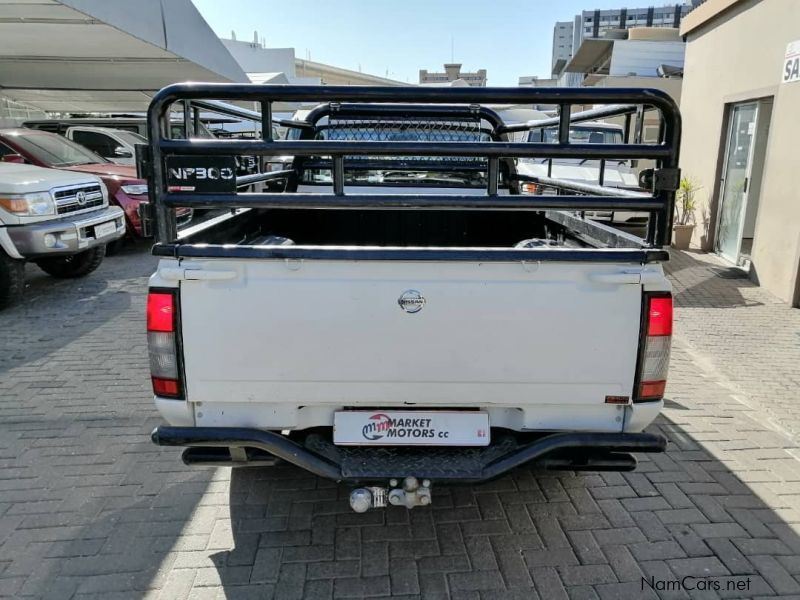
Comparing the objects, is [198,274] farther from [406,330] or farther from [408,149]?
[408,149]

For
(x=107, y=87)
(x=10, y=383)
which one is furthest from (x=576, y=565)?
(x=107, y=87)

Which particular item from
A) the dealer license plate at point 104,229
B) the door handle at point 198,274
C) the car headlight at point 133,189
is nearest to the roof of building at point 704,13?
the dealer license plate at point 104,229

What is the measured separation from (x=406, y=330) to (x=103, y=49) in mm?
11138

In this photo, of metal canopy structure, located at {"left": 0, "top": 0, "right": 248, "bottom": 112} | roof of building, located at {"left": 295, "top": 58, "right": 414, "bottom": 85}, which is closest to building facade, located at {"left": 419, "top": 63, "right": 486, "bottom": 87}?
roof of building, located at {"left": 295, "top": 58, "right": 414, "bottom": 85}

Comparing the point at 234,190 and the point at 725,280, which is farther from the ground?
the point at 234,190

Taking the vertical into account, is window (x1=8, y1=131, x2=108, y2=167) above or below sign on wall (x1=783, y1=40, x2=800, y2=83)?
below

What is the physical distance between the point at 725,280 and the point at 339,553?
734cm

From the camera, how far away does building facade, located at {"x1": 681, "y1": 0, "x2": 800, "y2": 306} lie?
748 cm

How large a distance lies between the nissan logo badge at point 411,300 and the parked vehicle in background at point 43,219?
572 centimetres

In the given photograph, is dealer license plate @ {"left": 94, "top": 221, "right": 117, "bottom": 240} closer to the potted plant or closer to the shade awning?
the potted plant

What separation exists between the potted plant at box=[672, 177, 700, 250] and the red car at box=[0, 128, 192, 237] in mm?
7952

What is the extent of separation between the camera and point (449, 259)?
2.42 metres

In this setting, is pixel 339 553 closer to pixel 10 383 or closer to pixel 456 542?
pixel 456 542

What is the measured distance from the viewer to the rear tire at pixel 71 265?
26.8ft
